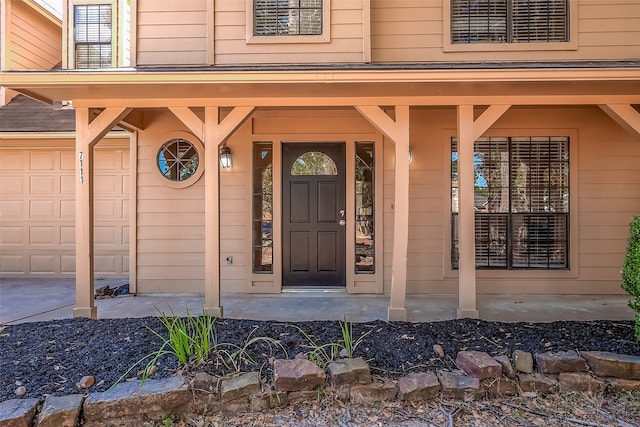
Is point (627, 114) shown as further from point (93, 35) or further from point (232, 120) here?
point (93, 35)

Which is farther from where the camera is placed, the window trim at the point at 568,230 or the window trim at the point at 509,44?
the window trim at the point at 568,230

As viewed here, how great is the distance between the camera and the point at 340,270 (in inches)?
200

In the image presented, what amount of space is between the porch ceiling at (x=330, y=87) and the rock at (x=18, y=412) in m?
2.68

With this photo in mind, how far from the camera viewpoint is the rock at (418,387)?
2.34 meters

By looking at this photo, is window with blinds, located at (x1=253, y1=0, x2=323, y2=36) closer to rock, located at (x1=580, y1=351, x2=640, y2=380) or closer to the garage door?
the garage door

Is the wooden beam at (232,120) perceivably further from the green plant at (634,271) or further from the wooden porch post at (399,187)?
the green plant at (634,271)

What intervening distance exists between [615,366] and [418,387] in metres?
1.37

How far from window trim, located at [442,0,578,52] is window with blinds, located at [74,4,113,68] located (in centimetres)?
491

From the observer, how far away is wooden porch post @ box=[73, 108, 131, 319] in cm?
386

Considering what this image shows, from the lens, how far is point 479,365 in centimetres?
246

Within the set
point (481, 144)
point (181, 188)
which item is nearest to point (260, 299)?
point (181, 188)

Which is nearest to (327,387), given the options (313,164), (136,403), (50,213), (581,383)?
(136,403)

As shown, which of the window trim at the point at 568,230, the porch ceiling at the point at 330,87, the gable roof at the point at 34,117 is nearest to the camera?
the porch ceiling at the point at 330,87

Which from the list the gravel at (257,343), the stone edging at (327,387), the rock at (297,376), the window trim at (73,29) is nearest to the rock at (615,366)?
the stone edging at (327,387)
